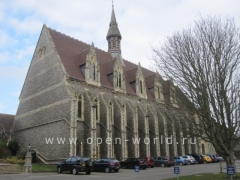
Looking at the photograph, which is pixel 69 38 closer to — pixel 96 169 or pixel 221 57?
pixel 96 169

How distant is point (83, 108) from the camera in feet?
93.2

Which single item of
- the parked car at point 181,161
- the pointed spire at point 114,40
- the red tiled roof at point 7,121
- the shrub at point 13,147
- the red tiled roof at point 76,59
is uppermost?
the pointed spire at point 114,40

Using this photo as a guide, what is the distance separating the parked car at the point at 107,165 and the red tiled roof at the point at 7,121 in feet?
64.1

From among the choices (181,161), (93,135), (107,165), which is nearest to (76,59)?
(93,135)

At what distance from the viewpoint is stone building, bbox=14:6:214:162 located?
2696 cm

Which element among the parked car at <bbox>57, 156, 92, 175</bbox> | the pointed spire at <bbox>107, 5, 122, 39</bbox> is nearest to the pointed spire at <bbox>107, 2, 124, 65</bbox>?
the pointed spire at <bbox>107, 5, 122, 39</bbox>

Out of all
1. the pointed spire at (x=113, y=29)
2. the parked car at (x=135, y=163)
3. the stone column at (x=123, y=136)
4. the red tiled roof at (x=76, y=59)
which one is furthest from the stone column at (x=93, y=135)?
the pointed spire at (x=113, y=29)

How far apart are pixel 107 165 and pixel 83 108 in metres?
8.17

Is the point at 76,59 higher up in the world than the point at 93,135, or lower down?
higher up

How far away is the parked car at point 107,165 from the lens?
2194cm

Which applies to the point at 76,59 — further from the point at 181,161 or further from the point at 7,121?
the point at 181,161

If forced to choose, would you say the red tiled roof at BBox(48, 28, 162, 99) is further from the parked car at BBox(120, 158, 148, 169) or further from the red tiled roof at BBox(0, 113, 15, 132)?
the red tiled roof at BBox(0, 113, 15, 132)

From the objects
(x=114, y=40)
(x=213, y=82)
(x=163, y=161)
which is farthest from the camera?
(x=114, y=40)

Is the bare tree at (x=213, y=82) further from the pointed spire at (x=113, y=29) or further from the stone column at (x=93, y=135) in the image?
the pointed spire at (x=113, y=29)
